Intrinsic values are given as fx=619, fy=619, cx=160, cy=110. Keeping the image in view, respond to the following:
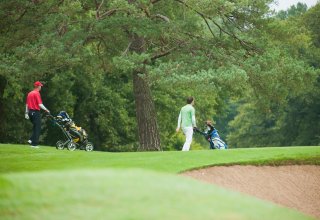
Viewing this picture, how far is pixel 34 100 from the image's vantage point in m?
17.8

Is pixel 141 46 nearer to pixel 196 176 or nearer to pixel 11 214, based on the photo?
pixel 196 176

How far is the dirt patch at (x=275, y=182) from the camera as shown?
45.4 ft

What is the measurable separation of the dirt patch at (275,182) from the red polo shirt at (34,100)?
5.93 m

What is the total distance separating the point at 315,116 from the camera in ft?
167

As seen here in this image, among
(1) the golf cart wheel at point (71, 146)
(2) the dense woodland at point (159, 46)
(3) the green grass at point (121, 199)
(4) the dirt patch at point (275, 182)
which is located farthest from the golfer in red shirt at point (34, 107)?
(3) the green grass at point (121, 199)

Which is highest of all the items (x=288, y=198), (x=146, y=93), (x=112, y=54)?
(x=112, y=54)

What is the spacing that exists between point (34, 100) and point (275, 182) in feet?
24.0

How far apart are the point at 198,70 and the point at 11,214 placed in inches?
580

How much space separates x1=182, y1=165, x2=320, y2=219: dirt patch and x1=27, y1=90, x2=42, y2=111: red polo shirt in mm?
5931

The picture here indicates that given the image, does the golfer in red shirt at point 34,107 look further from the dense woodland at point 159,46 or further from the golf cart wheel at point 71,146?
the dense woodland at point 159,46

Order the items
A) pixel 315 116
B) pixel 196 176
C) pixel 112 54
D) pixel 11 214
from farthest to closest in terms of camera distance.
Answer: pixel 315 116, pixel 112 54, pixel 196 176, pixel 11 214

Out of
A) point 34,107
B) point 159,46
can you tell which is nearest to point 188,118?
point 34,107

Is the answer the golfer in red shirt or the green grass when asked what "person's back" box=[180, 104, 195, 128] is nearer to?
the golfer in red shirt

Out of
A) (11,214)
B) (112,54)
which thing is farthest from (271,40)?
(11,214)
